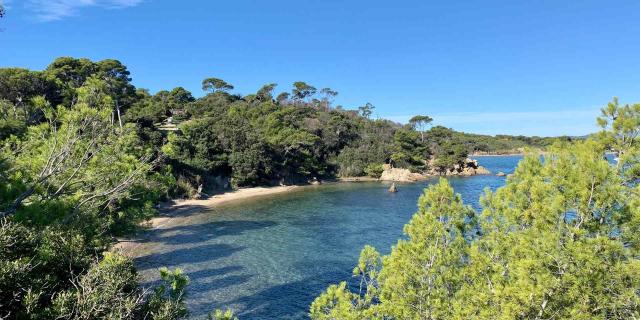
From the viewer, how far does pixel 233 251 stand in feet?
108

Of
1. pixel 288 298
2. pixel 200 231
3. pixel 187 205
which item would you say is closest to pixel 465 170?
pixel 187 205

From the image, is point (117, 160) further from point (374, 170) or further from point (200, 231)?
point (374, 170)

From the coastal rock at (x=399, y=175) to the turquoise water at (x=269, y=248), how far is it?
27992mm

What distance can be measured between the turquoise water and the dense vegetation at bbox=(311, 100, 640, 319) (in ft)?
38.6

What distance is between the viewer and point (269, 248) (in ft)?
112

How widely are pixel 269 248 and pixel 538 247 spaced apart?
2819cm

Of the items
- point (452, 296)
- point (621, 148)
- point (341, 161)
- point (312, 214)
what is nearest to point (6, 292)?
point (452, 296)

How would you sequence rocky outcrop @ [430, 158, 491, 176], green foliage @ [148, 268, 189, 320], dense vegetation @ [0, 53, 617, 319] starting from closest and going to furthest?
dense vegetation @ [0, 53, 617, 319] < green foliage @ [148, 268, 189, 320] < rocky outcrop @ [430, 158, 491, 176]

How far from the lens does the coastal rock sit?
88875 millimetres

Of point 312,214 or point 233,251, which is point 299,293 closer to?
point 233,251

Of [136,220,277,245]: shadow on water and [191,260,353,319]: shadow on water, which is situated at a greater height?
[136,220,277,245]: shadow on water

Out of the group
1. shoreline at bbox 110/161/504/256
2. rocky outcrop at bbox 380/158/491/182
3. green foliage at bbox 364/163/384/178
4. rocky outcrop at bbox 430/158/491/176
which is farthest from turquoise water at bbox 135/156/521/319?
rocky outcrop at bbox 430/158/491/176

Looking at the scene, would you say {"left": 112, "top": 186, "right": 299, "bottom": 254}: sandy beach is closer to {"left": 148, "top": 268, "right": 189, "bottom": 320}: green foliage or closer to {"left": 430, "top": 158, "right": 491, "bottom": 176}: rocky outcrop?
{"left": 148, "top": 268, "right": 189, "bottom": 320}: green foliage

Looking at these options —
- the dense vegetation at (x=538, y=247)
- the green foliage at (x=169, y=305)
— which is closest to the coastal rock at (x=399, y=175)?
the dense vegetation at (x=538, y=247)
